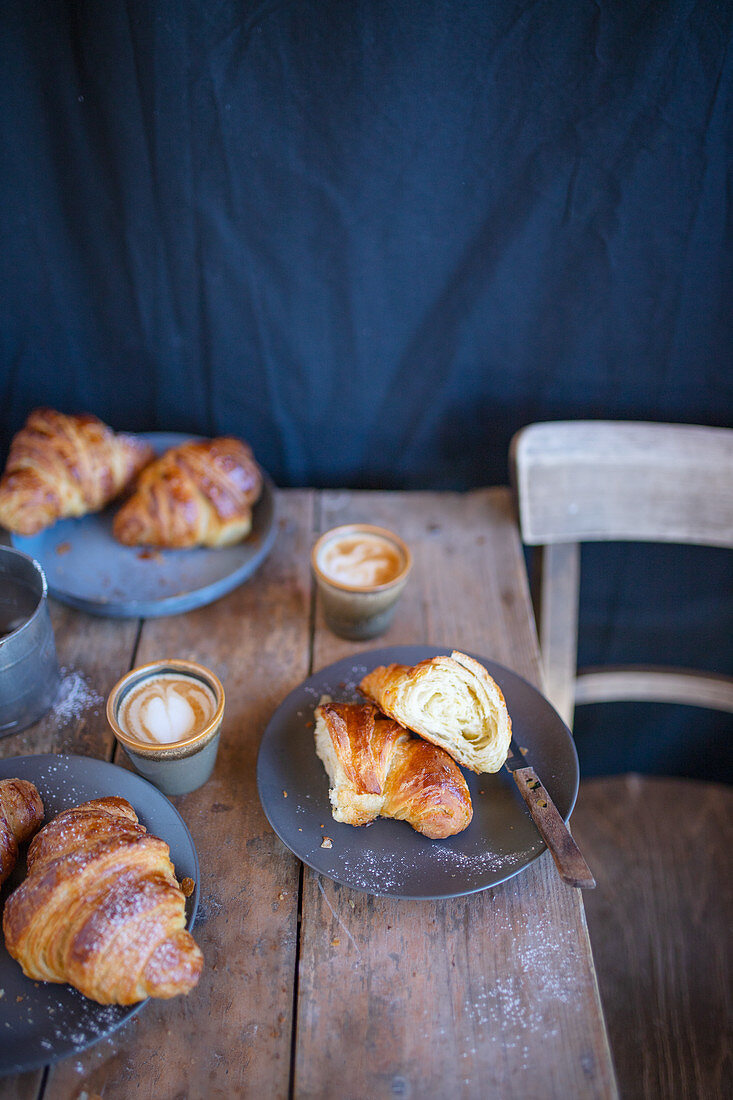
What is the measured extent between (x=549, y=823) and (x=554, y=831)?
15mm

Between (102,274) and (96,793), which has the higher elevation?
(102,274)

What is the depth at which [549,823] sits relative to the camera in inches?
40.8

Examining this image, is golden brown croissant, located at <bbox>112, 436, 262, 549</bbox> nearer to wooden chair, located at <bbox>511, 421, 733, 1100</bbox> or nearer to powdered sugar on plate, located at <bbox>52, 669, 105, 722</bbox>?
powdered sugar on plate, located at <bbox>52, 669, 105, 722</bbox>

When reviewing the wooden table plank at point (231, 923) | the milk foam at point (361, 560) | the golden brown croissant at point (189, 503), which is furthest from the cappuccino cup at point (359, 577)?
the golden brown croissant at point (189, 503)

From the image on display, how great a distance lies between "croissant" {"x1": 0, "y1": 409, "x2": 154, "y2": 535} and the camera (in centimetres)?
148

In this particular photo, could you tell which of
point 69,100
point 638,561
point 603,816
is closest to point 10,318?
point 69,100

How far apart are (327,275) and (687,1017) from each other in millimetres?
1782

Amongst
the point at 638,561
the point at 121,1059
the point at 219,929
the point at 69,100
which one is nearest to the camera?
the point at 121,1059

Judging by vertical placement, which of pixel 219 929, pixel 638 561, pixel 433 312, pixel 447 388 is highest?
pixel 433 312

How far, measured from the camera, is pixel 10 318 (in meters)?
1.64

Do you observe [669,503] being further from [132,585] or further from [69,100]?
[69,100]

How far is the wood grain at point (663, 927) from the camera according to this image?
1.55m

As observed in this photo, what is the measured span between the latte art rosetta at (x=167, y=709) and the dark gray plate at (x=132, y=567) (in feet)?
0.93

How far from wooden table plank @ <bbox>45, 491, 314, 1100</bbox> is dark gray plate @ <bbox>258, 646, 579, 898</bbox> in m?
0.08
